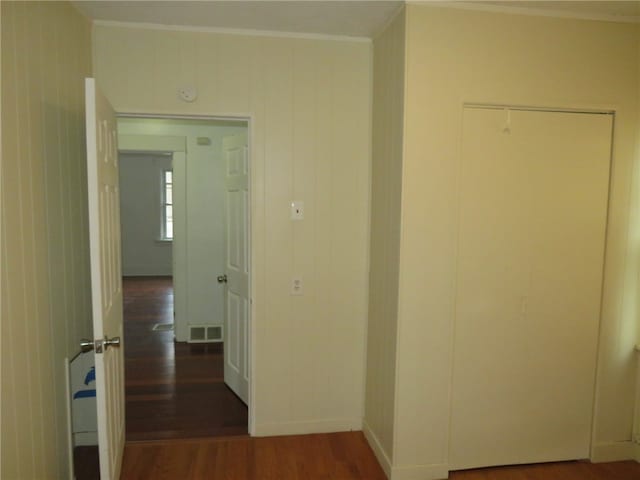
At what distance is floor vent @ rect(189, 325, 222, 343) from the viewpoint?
491 centimetres

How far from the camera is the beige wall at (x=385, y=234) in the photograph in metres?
2.39

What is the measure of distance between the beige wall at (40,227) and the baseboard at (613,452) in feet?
9.53

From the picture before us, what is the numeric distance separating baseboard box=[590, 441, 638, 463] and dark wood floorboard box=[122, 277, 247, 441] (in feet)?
7.13

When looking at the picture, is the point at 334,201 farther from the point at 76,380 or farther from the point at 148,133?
the point at 148,133

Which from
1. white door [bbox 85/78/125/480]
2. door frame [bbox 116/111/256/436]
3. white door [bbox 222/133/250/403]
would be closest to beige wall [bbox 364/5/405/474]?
door frame [bbox 116/111/256/436]

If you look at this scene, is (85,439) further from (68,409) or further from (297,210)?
(297,210)

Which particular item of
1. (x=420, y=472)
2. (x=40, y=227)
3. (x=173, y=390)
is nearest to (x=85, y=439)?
(x=173, y=390)

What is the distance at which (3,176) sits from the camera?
5.03ft

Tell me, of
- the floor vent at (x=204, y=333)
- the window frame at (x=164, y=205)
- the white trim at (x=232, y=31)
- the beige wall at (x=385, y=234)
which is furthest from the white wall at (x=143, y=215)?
the beige wall at (x=385, y=234)

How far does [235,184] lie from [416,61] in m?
1.64

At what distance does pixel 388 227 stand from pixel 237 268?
1.37m

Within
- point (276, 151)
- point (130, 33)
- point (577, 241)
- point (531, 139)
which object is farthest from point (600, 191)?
point (130, 33)

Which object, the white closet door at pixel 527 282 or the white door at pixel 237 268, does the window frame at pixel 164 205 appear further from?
the white closet door at pixel 527 282

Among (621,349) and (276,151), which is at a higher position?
(276,151)
